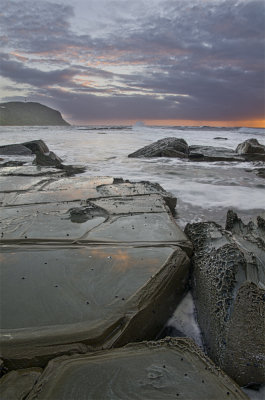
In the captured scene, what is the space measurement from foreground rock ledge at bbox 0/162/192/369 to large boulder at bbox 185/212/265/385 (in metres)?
0.17

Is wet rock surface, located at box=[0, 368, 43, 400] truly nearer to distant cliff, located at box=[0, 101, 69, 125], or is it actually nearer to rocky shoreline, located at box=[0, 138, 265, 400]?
rocky shoreline, located at box=[0, 138, 265, 400]

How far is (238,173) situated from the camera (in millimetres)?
7188

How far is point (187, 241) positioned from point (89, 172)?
16.1 feet

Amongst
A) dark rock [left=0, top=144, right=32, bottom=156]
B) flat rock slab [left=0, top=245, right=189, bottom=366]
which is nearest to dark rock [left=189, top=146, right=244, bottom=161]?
dark rock [left=0, top=144, right=32, bottom=156]

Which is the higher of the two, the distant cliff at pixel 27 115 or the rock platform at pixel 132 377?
the distant cliff at pixel 27 115

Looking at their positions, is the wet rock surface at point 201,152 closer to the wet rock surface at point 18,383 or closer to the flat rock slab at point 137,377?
the flat rock slab at point 137,377

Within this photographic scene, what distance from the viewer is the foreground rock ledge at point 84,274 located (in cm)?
132

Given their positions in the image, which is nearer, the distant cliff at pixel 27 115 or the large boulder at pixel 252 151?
the large boulder at pixel 252 151

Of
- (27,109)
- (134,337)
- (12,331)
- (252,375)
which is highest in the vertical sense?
(27,109)

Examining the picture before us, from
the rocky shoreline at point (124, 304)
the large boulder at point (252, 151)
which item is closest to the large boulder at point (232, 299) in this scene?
the rocky shoreline at point (124, 304)

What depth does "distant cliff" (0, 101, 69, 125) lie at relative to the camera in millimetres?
95312

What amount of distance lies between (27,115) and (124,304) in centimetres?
11700

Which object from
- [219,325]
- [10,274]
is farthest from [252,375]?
[10,274]

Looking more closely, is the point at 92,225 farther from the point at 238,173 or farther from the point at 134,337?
the point at 238,173
